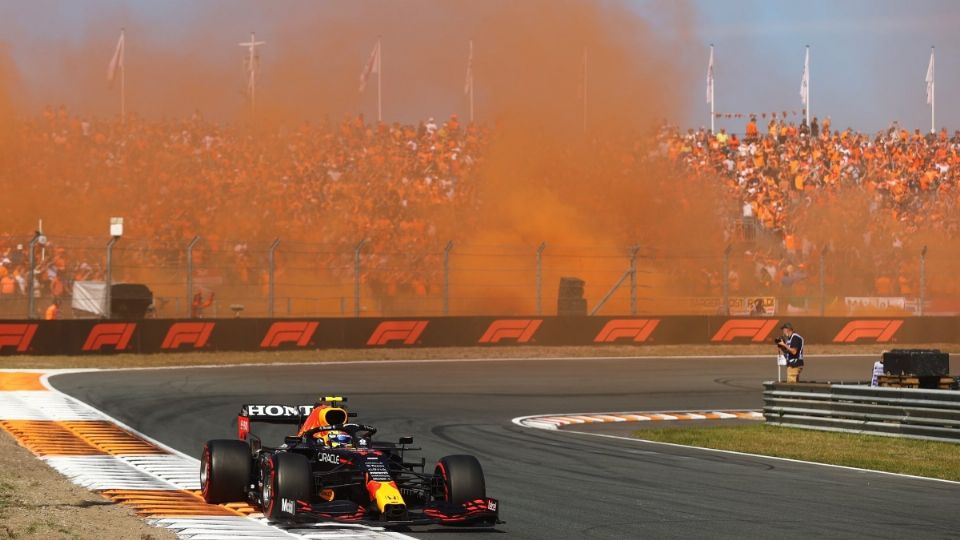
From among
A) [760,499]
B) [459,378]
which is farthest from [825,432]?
[459,378]

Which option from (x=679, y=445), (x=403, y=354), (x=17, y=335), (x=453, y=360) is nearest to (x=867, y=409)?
(x=679, y=445)

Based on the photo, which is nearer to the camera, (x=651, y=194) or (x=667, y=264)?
(x=667, y=264)

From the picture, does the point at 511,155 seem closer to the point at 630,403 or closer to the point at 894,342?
the point at 894,342

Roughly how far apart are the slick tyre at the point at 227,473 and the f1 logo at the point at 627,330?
2717 cm

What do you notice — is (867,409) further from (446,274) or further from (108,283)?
(108,283)

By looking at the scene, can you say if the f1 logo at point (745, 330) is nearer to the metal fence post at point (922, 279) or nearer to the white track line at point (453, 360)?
the white track line at point (453, 360)

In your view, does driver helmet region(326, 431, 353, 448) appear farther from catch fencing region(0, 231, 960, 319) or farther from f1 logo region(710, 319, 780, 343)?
f1 logo region(710, 319, 780, 343)

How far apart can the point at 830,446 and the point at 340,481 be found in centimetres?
882

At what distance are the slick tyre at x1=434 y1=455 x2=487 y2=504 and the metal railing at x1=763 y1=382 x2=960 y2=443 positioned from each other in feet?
28.8

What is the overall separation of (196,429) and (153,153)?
3292 cm

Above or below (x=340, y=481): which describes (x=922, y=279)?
above

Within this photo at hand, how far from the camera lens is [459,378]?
27.2 meters

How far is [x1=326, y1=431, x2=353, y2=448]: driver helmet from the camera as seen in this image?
9.88m

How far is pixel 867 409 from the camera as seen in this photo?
17.5 m
